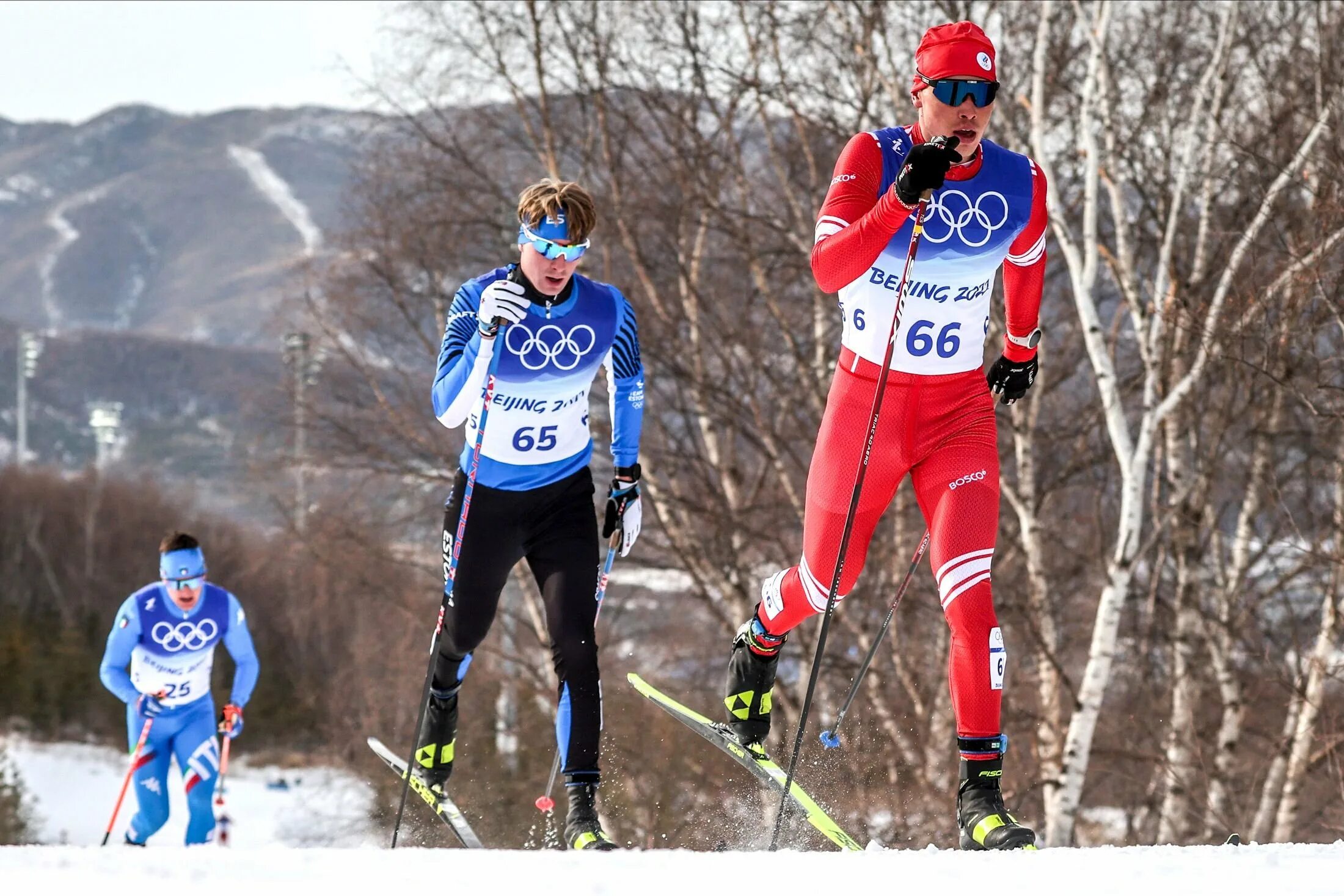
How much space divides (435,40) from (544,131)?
4.60 ft

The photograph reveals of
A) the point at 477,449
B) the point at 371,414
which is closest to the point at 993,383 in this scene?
the point at 477,449

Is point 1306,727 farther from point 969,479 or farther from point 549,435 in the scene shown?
point 549,435

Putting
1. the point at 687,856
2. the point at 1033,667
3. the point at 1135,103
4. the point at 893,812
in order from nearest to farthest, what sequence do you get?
1. the point at 687,856
2. the point at 893,812
3. the point at 1135,103
4. the point at 1033,667

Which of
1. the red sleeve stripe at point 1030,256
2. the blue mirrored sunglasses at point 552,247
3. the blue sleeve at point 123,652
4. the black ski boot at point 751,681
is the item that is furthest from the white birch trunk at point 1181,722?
the blue mirrored sunglasses at point 552,247

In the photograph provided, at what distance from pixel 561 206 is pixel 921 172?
4.49 ft

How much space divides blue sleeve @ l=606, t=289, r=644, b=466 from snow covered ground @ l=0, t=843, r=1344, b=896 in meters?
2.24

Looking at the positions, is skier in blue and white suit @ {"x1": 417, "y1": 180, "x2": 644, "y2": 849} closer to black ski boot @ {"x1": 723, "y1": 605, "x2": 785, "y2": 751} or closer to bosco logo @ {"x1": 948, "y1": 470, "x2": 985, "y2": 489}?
black ski boot @ {"x1": 723, "y1": 605, "x2": 785, "y2": 751}

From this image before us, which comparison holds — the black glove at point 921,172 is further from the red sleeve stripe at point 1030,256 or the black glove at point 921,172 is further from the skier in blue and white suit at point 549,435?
the skier in blue and white suit at point 549,435

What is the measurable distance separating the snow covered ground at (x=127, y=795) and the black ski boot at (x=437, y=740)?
2049 centimetres

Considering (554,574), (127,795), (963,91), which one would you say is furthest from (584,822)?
(127,795)

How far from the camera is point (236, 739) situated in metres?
34.8

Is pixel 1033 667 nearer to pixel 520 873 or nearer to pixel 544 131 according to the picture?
pixel 544 131

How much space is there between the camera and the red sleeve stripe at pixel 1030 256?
4285 millimetres

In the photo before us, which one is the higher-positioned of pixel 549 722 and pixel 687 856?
pixel 687 856
